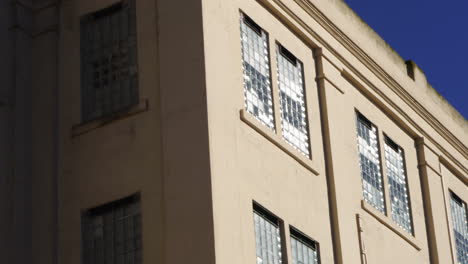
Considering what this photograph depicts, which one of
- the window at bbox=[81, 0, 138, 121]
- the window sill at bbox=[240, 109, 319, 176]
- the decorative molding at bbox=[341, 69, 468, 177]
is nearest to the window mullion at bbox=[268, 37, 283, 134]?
the window sill at bbox=[240, 109, 319, 176]

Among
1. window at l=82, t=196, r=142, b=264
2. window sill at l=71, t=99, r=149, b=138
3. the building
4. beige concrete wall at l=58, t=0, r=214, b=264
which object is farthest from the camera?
window sill at l=71, t=99, r=149, b=138

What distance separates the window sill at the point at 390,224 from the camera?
28312mm

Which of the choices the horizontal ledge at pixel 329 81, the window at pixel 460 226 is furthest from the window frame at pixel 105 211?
the window at pixel 460 226

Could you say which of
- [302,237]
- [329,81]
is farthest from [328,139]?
[302,237]

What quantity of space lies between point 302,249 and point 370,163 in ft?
14.2

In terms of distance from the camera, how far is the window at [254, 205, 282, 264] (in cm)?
2441

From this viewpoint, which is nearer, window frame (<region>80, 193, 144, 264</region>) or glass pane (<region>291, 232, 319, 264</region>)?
window frame (<region>80, 193, 144, 264</region>)

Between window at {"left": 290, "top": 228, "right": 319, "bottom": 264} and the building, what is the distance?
0.03 m

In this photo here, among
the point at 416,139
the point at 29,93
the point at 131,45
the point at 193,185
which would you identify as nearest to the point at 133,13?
the point at 131,45

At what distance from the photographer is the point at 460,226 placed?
3272cm

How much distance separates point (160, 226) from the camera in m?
23.8

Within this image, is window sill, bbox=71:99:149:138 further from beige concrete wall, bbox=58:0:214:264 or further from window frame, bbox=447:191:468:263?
window frame, bbox=447:191:468:263

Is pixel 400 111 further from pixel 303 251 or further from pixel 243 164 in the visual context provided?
pixel 243 164

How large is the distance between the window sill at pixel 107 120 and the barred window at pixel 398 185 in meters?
6.68
